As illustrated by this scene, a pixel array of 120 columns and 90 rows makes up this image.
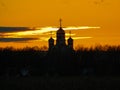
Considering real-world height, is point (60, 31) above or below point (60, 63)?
above

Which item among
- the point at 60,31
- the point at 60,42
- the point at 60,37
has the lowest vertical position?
the point at 60,42

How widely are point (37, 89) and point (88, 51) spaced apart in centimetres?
7825

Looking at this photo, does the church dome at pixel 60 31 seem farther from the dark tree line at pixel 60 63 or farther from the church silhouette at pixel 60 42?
the dark tree line at pixel 60 63

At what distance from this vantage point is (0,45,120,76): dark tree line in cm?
10481

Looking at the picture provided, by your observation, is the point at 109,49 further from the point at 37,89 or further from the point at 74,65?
the point at 37,89

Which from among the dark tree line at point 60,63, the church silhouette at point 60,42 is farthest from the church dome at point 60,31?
the dark tree line at point 60,63

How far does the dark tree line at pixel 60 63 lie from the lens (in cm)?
10481

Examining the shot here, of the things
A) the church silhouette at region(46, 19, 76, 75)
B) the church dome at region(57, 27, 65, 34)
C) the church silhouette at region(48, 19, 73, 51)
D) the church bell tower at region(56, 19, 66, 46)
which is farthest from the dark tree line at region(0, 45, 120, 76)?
the church dome at region(57, 27, 65, 34)

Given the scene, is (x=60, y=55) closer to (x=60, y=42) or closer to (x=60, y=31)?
(x=60, y=42)

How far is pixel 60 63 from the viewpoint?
11288cm

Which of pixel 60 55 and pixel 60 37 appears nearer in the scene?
pixel 60 55

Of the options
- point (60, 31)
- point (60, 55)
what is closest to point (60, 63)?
point (60, 55)

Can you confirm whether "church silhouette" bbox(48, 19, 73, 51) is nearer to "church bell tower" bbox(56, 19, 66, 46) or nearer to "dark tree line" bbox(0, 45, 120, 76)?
"church bell tower" bbox(56, 19, 66, 46)

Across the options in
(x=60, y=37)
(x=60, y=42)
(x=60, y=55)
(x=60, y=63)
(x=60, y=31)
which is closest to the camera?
(x=60, y=63)
